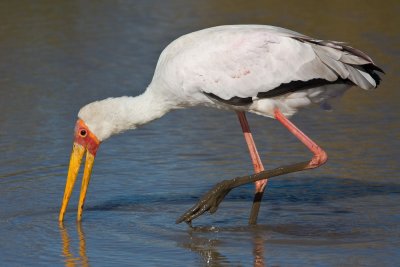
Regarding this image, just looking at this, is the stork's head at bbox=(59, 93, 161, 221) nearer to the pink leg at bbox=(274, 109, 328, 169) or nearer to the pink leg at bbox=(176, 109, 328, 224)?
the pink leg at bbox=(176, 109, 328, 224)

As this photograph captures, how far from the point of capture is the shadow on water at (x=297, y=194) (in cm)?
934

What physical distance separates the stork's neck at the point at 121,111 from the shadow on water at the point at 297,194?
24.4 inches

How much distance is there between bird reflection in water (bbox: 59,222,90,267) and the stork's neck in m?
0.84

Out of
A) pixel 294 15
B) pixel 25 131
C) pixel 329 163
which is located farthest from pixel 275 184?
pixel 294 15

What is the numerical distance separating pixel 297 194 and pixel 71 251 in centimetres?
233

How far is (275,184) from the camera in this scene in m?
9.98

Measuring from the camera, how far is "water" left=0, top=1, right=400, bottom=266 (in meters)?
8.07

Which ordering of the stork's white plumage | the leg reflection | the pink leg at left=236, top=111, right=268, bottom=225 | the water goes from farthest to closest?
the pink leg at left=236, top=111, right=268, bottom=225
the stork's white plumage
the water
the leg reflection

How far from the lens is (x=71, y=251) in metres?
8.01

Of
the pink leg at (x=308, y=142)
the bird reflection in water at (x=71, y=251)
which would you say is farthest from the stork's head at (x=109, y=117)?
the pink leg at (x=308, y=142)

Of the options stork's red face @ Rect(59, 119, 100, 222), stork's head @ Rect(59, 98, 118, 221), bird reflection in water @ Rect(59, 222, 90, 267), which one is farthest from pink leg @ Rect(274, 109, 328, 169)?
bird reflection in water @ Rect(59, 222, 90, 267)

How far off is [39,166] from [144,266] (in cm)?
310

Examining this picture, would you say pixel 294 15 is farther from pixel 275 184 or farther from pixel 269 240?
pixel 269 240

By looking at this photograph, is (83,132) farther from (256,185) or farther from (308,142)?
(308,142)
